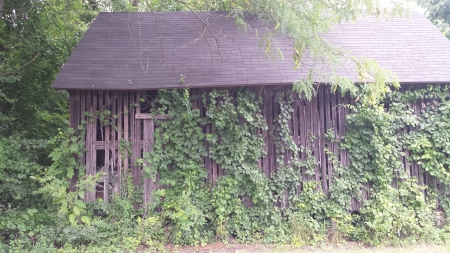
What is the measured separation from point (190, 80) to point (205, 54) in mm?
1269

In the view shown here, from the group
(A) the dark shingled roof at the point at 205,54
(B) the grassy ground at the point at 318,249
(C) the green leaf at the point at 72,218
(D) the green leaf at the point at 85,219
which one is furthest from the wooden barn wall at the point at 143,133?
(B) the grassy ground at the point at 318,249

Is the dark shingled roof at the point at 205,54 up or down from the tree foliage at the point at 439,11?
down

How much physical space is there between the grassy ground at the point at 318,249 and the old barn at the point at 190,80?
3.67ft

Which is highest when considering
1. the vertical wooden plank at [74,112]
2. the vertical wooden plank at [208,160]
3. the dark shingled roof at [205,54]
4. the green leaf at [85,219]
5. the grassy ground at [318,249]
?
the dark shingled roof at [205,54]

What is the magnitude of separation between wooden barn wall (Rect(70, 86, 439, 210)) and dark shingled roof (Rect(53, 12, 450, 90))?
Answer: 1.27 feet

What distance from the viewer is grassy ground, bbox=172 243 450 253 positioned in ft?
18.2

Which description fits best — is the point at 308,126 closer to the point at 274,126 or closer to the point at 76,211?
the point at 274,126

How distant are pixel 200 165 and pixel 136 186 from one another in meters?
1.44

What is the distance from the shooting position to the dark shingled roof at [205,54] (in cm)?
619

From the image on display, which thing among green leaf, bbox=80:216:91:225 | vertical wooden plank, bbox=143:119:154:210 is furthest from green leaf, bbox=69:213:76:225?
vertical wooden plank, bbox=143:119:154:210

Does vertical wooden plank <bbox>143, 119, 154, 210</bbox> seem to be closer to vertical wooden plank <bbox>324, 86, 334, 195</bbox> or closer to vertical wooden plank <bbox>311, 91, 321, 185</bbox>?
vertical wooden plank <bbox>311, 91, 321, 185</bbox>

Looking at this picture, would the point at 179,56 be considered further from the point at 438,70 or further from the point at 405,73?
the point at 438,70

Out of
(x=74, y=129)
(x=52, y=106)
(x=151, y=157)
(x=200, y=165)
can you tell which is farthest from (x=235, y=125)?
(x=52, y=106)

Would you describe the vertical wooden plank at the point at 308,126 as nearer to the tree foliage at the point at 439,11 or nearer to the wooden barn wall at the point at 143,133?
the wooden barn wall at the point at 143,133
